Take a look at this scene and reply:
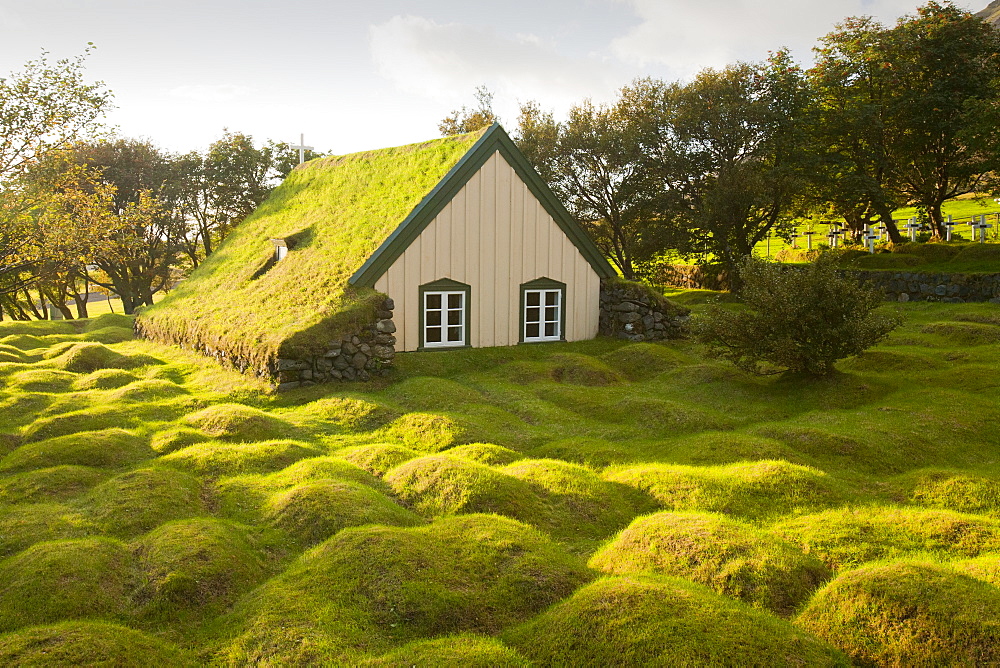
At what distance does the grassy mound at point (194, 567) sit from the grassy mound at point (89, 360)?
15449 mm

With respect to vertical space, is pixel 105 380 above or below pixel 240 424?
above

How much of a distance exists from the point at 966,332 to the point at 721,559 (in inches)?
737

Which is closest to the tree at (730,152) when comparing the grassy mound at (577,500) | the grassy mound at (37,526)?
the grassy mound at (577,500)

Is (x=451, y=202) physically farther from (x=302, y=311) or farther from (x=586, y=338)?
(x=586, y=338)

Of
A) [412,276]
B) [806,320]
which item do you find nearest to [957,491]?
[806,320]

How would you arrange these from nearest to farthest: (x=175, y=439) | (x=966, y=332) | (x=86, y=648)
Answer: (x=86, y=648) → (x=175, y=439) → (x=966, y=332)

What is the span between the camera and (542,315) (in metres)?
22.6

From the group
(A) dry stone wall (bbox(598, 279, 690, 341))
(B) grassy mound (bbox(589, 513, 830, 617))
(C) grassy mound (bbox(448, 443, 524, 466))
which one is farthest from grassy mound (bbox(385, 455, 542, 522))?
(A) dry stone wall (bbox(598, 279, 690, 341))

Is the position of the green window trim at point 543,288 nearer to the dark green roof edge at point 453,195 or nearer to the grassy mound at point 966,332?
the dark green roof edge at point 453,195

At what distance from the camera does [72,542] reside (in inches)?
326

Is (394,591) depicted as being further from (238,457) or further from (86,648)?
(238,457)

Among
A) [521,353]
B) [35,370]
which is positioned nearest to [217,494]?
[521,353]

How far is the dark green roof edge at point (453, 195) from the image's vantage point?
63.3 feet

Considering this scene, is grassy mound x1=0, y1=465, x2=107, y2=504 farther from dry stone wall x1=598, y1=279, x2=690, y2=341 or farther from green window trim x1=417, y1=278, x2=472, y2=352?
dry stone wall x1=598, y1=279, x2=690, y2=341
